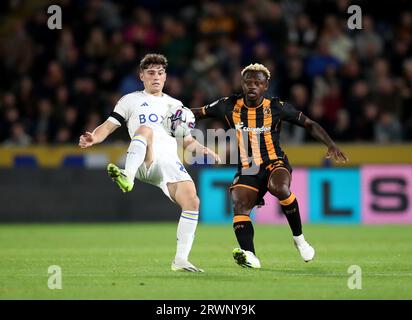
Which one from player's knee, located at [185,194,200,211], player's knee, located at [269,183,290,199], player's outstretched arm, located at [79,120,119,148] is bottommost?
player's knee, located at [185,194,200,211]

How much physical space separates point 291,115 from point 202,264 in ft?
5.84

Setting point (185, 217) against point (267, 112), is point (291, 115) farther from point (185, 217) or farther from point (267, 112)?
point (185, 217)

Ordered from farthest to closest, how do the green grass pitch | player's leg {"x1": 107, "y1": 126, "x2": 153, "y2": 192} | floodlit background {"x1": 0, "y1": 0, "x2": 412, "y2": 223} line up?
floodlit background {"x1": 0, "y1": 0, "x2": 412, "y2": 223}
player's leg {"x1": 107, "y1": 126, "x2": 153, "y2": 192}
the green grass pitch

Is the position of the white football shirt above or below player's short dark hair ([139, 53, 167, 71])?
below

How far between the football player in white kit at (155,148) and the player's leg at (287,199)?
2.38 feet

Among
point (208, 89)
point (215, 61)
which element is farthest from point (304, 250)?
point (215, 61)

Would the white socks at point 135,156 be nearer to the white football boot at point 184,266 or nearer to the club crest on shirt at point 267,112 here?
the white football boot at point 184,266

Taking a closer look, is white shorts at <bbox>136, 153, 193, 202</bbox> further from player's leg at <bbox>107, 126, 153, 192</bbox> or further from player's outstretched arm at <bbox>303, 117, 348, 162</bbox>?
player's outstretched arm at <bbox>303, 117, 348, 162</bbox>

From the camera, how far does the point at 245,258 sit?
948 centimetres

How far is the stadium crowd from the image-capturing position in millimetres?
17578

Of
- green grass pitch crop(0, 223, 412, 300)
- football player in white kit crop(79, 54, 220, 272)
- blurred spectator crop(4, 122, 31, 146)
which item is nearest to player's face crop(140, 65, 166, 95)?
football player in white kit crop(79, 54, 220, 272)

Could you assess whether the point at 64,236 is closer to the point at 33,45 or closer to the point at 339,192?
the point at 339,192

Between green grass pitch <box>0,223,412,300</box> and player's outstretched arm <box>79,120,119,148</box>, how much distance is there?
1.21m
